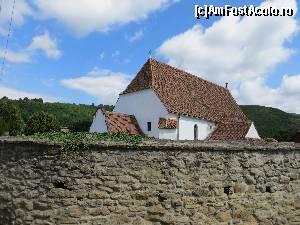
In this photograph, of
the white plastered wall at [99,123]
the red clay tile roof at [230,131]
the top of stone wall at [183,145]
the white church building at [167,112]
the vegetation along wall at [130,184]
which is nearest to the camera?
the vegetation along wall at [130,184]

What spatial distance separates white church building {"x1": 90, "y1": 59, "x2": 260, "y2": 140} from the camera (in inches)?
Result: 1105

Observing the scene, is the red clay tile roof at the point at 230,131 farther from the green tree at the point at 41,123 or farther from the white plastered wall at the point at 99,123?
the green tree at the point at 41,123

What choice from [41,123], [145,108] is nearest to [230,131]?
[145,108]

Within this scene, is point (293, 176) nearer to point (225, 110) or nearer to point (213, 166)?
point (213, 166)

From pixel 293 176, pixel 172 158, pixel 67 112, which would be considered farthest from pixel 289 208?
pixel 67 112

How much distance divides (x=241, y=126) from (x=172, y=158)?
22462 mm

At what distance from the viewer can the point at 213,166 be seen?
9.05 metres

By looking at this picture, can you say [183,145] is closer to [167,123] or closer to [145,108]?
[167,123]

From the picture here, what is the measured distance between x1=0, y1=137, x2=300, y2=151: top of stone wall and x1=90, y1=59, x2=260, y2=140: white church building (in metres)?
17.5

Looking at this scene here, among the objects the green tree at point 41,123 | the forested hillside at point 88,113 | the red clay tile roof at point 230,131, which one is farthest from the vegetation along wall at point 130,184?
the forested hillside at point 88,113

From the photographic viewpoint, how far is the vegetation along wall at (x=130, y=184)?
8.22m

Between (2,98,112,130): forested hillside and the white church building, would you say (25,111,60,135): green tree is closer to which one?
the white church building

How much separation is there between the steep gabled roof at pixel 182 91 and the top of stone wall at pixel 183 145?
18.1 m

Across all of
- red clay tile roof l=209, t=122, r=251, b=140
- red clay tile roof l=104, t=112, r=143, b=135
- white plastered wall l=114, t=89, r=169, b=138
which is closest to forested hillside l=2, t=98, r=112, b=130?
white plastered wall l=114, t=89, r=169, b=138
